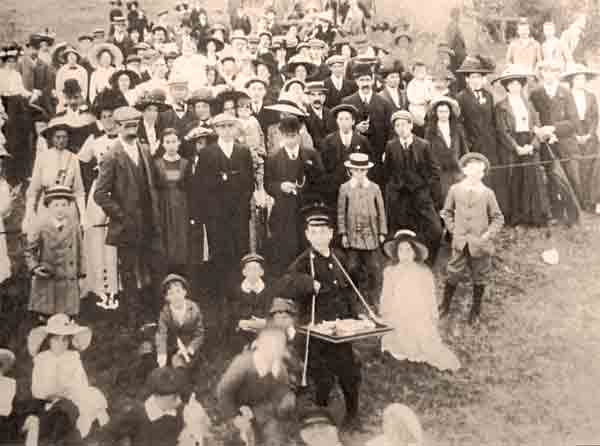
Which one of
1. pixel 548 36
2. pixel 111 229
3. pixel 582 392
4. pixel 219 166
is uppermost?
pixel 548 36

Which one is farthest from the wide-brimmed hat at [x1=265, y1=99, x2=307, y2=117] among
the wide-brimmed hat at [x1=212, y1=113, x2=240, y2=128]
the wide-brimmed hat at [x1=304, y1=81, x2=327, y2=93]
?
the wide-brimmed hat at [x1=212, y1=113, x2=240, y2=128]

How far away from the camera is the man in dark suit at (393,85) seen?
636cm

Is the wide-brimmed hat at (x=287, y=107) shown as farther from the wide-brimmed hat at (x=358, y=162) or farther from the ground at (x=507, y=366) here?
the ground at (x=507, y=366)

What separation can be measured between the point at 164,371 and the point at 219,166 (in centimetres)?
155

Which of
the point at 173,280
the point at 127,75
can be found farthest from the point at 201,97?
the point at 173,280

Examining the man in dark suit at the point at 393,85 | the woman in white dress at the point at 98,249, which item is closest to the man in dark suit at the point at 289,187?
the man in dark suit at the point at 393,85

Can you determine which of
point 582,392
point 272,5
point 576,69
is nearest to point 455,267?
point 582,392

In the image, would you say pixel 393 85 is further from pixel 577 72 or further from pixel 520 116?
pixel 577 72

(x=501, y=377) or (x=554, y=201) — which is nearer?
(x=501, y=377)

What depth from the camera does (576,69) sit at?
6410mm

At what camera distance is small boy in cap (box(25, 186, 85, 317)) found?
5902 millimetres

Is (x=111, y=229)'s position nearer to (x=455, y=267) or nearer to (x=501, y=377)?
(x=455, y=267)

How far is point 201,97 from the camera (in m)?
6.29

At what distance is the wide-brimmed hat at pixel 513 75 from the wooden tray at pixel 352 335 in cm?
219
